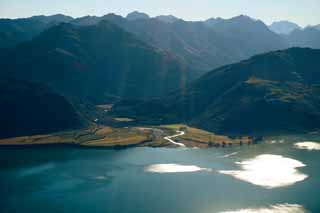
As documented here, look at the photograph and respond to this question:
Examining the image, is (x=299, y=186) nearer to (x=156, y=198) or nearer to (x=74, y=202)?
(x=156, y=198)

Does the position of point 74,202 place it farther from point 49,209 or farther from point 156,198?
point 156,198

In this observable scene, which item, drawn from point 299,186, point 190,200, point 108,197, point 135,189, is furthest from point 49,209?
point 299,186

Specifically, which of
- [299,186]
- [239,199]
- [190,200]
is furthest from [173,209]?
[299,186]

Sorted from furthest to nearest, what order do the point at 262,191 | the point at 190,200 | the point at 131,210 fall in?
the point at 262,191 < the point at 190,200 < the point at 131,210

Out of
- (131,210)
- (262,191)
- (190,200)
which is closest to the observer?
(131,210)

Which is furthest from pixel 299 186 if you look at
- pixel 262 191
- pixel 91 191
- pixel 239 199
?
pixel 91 191

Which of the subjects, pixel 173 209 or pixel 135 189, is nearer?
pixel 173 209

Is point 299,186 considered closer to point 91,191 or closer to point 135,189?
point 135,189

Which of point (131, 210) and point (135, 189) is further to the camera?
point (135, 189)
